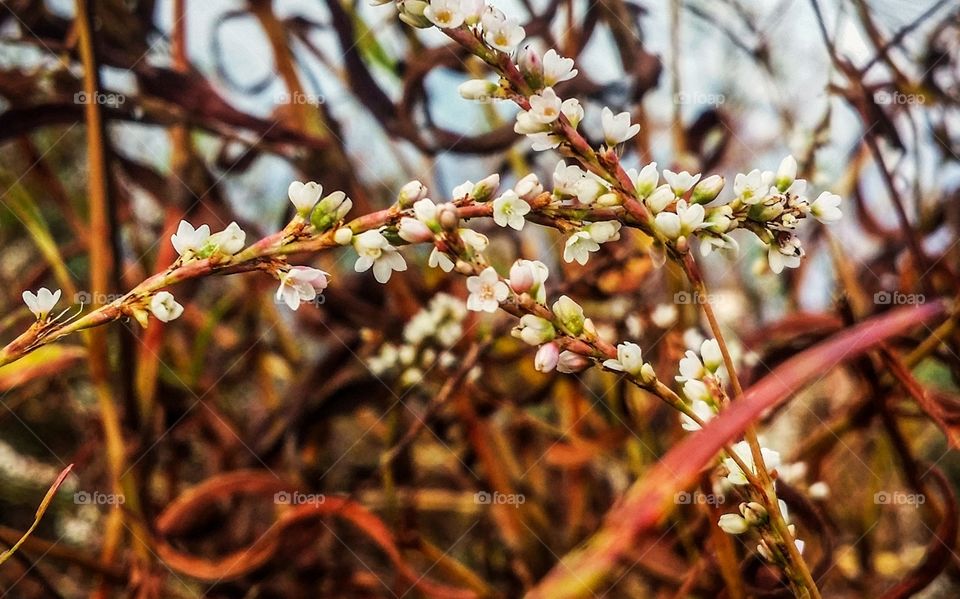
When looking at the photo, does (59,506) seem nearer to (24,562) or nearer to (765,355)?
(24,562)

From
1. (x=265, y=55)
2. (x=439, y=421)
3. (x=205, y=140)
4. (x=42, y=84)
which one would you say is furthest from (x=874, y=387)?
Answer: (x=205, y=140)

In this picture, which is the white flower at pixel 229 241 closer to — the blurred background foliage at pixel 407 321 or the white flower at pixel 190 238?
the white flower at pixel 190 238

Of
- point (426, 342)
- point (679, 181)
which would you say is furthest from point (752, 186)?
point (426, 342)

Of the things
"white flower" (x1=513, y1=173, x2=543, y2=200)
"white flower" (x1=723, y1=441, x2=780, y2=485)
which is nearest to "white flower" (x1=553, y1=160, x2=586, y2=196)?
"white flower" (x1=513, y1=173, x2=543, y2=200)

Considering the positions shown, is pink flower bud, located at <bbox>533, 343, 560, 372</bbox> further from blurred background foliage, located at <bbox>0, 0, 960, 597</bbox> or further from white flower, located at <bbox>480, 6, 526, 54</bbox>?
blurred background foliage, located at <bbox>0, 0, 960, 597</bbox>

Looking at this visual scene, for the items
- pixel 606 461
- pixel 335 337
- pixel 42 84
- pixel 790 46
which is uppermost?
pixel 42 84

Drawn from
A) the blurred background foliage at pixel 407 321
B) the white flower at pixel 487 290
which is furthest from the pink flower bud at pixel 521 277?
the blurred background foliage at pixel 407 321

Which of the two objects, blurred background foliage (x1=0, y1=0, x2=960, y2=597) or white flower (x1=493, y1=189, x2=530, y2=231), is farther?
blurred background foliage (x1=0, y1=0, x2=960, y2=597)
